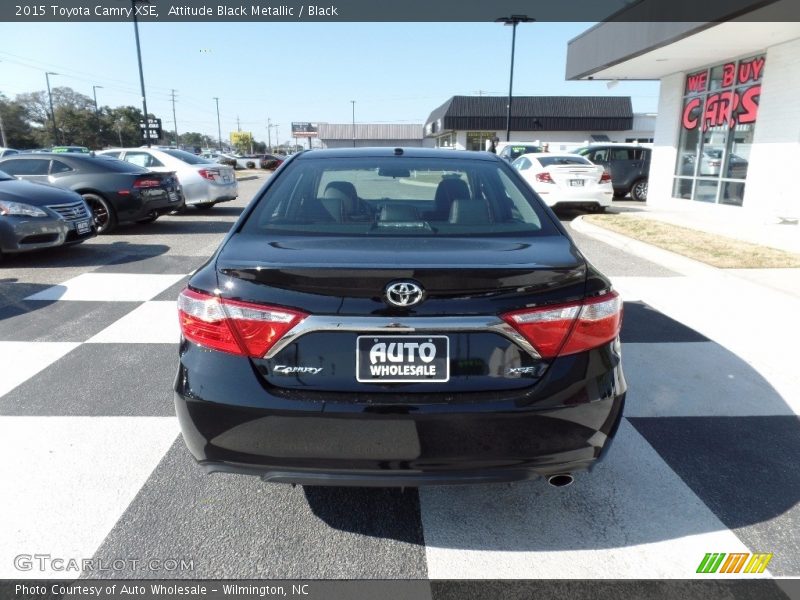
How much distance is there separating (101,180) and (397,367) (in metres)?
9.58

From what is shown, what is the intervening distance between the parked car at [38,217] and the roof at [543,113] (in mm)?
43559

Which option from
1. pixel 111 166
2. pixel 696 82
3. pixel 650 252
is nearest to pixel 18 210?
pixel 111 166

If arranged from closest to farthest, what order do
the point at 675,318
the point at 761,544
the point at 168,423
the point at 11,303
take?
the point at 761,544, the point at 168,423, the point at 675,318, the point at 11,303

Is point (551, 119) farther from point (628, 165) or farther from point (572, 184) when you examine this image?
point (572, 184)

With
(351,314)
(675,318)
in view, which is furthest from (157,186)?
(351,314)

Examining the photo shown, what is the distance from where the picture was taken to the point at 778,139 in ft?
36.5

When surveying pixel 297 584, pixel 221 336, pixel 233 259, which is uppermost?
pixel 233 259

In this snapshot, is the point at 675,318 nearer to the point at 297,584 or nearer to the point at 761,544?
the point at 761,544

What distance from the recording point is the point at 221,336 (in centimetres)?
197

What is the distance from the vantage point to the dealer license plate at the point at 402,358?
6.20 feet

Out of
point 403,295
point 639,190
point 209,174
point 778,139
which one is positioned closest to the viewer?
point 403,295

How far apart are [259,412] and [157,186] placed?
31.2 ft

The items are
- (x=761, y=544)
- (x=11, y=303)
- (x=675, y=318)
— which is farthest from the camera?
(x=11, y=303)

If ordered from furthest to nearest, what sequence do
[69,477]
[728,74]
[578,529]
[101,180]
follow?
[728,74], [101,180], [69,477], [578,529]
